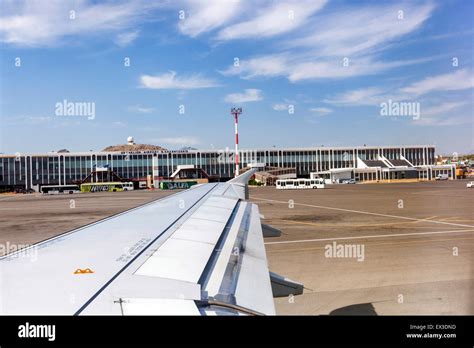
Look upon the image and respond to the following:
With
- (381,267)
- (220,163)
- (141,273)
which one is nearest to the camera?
(141,273)

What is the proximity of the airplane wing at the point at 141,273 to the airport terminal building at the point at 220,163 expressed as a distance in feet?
254

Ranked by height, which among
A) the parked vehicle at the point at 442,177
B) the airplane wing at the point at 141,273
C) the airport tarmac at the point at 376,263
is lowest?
the parked vehicle at the point at 442,177

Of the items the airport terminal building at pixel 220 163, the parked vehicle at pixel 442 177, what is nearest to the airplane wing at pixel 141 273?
the airport terminal building at pixel 220 163

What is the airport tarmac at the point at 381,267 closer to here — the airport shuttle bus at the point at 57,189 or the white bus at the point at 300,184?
the white bus at the point at 300,184

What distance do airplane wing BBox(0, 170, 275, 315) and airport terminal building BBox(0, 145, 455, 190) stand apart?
7739 centimetres

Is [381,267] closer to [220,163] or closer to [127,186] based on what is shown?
[127,186]

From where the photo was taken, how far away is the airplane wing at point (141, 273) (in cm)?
208

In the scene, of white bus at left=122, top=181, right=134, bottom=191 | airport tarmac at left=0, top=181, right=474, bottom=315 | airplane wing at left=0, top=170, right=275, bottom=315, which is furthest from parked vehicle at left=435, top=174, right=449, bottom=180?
airplane wing at left=0, top=170, right=275, bottom=315

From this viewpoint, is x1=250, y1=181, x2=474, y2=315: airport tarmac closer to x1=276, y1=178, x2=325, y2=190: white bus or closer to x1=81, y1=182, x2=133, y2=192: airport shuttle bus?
x1=276, y1=178, x2=325, y2=190: white bus

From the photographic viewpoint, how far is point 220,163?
95188mm

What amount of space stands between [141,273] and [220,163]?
304 feet

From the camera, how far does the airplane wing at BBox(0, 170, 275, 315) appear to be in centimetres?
208

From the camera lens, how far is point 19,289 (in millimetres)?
2240

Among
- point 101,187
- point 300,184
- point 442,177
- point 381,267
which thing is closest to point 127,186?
point 101,187
